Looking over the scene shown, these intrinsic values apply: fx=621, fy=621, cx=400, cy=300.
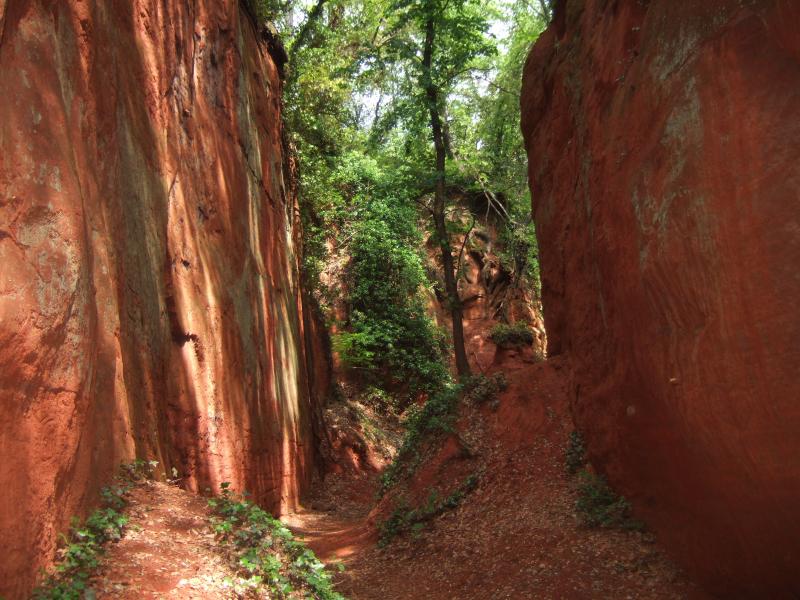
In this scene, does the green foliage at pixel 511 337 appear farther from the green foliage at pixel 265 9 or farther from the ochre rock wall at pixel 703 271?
the green foliage at pixel 265 9

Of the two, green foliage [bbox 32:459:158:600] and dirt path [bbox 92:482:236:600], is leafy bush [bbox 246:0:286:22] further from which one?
green foliage [bbox 32:459:158:600]

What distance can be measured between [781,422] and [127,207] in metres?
7.09

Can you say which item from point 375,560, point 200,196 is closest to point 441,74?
point 200,196

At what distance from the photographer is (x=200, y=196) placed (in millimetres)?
10180

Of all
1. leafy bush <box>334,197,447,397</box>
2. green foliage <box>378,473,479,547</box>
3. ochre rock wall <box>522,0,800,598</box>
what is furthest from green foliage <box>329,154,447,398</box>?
ochre rock wall <box>522,0,800,598</box>

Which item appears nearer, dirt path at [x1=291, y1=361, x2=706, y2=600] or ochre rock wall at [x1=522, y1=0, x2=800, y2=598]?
ochre rock wall at [x1=522, y1=0, x2=800, y2=598]

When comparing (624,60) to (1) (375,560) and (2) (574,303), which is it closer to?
(2) (574,303)

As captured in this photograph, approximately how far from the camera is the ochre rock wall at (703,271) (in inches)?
173

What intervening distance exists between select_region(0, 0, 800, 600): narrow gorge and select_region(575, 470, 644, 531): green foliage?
37 mm

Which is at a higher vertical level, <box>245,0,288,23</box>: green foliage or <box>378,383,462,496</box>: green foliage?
<box>245,0,288,23</box>: green foliage

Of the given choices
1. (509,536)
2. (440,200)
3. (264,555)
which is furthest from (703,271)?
(440,200)

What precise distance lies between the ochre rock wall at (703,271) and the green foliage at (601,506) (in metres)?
0.22

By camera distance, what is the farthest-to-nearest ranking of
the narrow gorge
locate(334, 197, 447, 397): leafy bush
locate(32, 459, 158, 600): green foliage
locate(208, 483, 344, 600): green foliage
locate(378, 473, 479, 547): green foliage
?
locate(334, 197, 447, 397): leafy bush, locate(378, 473, 479, 547): green foliage, locate(208, 483, 344, 600): green foliage, the narrow gorge, locate(32, 459, 158, 600): green foliage

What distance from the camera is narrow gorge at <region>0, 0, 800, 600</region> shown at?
4.45 m
